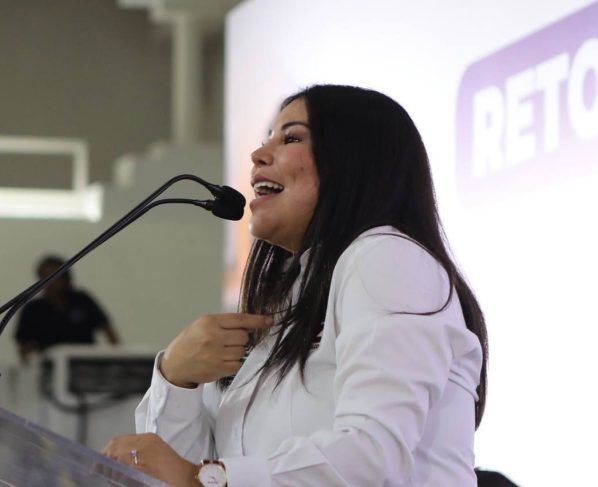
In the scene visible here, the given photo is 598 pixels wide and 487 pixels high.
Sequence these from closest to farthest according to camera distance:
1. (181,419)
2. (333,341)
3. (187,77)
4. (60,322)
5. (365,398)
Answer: (365,398)
(333,341)
(181,419)
(60,322)
(187,77)

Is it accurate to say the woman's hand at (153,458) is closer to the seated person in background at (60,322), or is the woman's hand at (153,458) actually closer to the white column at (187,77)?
the seated person in background at (60,322)

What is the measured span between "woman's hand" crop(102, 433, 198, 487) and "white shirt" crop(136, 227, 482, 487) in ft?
0.16

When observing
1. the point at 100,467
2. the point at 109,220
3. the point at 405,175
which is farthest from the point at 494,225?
the point at 109,220

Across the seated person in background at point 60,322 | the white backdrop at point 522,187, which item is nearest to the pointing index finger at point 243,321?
the white backdrop at point 522,187

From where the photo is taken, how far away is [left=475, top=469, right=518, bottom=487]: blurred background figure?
1733 millimetres

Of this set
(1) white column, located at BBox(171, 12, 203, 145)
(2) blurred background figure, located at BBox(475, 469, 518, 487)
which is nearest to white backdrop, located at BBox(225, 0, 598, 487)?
(2) blurred background figure, located at BBox(475, 469, 518, 487)

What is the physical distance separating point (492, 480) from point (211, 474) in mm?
461

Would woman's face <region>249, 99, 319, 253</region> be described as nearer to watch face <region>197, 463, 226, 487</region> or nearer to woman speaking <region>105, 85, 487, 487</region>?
woman speaking <region>105, 85, 487, 487</region>

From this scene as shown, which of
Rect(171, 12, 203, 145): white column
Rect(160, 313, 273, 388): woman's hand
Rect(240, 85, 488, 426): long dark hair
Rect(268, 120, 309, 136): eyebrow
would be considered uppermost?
Rect(171, 12, 203, 145): white column

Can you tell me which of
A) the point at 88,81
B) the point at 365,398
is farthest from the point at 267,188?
the point at 88,81

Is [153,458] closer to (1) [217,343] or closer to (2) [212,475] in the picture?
(2) [212,475]

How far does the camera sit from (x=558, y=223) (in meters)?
2.77

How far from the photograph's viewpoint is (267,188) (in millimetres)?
1772

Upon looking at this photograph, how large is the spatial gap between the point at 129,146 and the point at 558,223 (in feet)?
32.6
